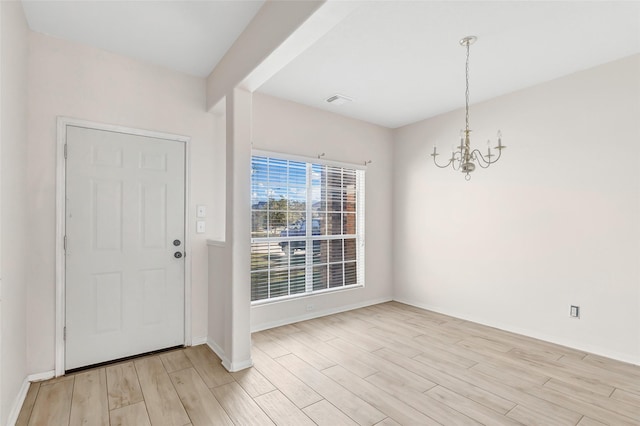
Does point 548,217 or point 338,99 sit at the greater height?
point 338,99

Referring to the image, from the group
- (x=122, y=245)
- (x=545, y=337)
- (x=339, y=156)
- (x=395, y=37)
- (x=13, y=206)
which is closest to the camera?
(x=13, y=206)

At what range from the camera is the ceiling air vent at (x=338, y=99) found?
3.75 m

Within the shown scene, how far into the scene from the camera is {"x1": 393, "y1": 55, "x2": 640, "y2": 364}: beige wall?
292cm

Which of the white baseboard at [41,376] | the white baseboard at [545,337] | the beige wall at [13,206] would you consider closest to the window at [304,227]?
the white baseboard at [545,337]

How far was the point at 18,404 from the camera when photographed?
6.73ft

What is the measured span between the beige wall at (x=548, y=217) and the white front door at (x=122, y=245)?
337 centimetres

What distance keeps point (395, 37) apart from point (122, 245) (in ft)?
9.63

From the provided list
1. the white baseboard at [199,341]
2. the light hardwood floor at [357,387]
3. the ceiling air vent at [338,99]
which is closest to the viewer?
the light hardwood floor at [357,387]

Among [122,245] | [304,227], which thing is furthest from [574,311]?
[122,245]

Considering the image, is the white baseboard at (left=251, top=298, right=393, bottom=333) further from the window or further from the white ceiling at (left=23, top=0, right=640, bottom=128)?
the white ceiling at (left=23, top=0, right=640, bottom=128)

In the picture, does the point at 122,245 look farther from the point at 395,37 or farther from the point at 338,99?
the point at 395,37

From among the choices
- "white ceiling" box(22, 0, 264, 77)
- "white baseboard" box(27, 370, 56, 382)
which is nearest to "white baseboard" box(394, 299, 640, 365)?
"white ceiling" box(22, 0, 264, 77)

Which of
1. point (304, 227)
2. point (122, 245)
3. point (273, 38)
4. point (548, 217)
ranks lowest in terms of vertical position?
point (122, 245)

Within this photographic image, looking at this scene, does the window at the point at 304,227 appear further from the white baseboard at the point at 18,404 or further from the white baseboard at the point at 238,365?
the white baseboard at the point at 18,404
